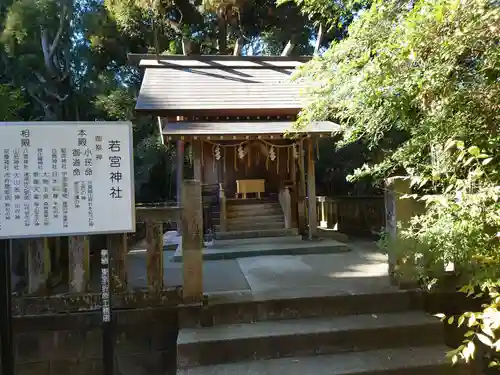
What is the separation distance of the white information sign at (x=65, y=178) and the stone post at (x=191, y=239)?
0.86 meters

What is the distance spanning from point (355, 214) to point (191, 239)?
21.2 feet

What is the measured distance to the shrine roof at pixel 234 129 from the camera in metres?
7.04

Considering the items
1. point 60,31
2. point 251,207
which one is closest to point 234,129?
point 251,207

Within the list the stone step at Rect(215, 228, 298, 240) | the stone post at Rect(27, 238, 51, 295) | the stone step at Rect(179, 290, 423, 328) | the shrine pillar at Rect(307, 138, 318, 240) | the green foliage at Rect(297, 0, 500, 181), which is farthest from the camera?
the stone step at Rect(215, 228, 298, 240)

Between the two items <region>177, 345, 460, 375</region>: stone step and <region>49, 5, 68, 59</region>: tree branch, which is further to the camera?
<region>49, 5, 68, 59</region>: tree branch

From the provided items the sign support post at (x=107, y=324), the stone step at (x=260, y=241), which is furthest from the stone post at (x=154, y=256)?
the stone step at (x=260, y=241)

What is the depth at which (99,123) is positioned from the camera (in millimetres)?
2686

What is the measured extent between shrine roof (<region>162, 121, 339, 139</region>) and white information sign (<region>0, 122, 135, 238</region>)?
4271 mm

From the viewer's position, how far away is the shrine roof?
23.1 ft

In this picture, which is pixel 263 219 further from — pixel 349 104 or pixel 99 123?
pixel 99 123

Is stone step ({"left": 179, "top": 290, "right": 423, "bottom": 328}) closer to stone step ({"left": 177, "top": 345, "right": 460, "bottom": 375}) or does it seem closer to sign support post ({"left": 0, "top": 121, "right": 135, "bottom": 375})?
stone step ({"left": 177, "top": 345, "right": 460, "bottom": 375})

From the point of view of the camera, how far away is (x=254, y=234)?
25.2 ft

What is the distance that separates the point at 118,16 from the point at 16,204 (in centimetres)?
1370

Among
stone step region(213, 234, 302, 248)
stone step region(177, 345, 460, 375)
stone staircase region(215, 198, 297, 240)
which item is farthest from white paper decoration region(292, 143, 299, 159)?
stone step region(177, 345, 460, 375)
